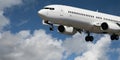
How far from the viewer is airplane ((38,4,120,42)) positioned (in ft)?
356

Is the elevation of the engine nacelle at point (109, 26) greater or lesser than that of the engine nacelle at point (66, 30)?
lesser

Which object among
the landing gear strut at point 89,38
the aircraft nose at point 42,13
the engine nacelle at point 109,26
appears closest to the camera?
the aircraft nose at point 42,13

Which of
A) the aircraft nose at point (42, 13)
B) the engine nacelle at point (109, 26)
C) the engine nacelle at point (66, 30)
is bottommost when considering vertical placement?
the engine nacelle at point (109, 26)

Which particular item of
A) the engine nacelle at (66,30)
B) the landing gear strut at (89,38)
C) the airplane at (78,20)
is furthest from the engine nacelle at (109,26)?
the engine nacelle at (66,30)

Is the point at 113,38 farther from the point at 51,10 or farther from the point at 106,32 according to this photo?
the point at 51,10

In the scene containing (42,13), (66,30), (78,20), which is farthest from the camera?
(66,30)

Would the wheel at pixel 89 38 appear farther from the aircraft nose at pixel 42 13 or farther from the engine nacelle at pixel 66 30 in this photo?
the aircraft nose at pixel 42 13

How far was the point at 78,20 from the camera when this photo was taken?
110 meters

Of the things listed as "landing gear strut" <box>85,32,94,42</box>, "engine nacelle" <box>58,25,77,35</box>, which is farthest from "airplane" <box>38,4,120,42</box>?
"landing gear strut" <box>85,32,94,42</box>

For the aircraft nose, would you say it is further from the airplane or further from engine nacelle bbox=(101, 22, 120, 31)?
engine nacelle bbox=(101, 22, 120, 31)

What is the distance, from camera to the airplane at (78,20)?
108 meters

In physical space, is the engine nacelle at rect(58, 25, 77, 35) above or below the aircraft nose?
above

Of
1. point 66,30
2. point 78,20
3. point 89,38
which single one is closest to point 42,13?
point 78,20

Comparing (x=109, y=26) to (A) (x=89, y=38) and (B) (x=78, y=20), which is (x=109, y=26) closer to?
(B) (x=78, y=20)
